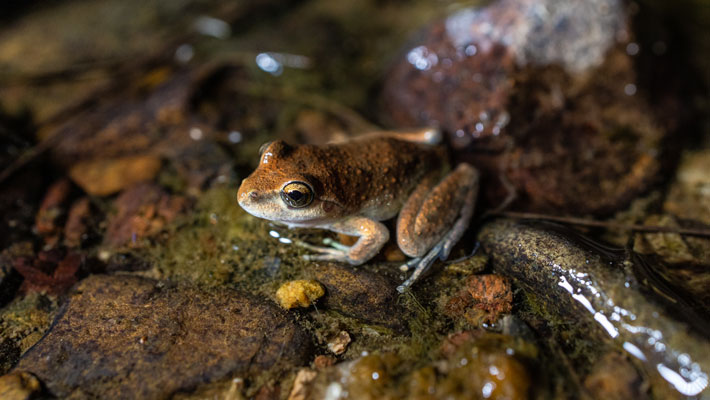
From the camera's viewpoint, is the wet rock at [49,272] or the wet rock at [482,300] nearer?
the wet rock at [482,300]

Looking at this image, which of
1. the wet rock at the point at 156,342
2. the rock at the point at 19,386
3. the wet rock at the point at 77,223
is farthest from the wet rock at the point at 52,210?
the rock at the point at 19,386

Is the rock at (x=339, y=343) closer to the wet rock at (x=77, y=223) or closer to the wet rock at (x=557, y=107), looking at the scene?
the wet rock at (x=557, y=107)

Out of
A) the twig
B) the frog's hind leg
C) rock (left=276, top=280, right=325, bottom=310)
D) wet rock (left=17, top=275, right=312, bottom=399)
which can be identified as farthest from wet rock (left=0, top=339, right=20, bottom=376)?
the twig

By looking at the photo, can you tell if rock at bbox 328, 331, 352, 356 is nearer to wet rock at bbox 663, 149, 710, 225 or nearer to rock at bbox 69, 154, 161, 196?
rock at bbox 69, 154, 161, 196

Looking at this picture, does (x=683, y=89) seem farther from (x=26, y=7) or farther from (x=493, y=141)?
(x=26, y=7)

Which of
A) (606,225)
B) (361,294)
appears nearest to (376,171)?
(361,294)

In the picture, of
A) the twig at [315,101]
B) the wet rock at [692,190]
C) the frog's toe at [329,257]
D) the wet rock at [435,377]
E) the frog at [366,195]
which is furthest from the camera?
the twig at [315,101]

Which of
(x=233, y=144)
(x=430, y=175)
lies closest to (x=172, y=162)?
(x=233, y=144)
